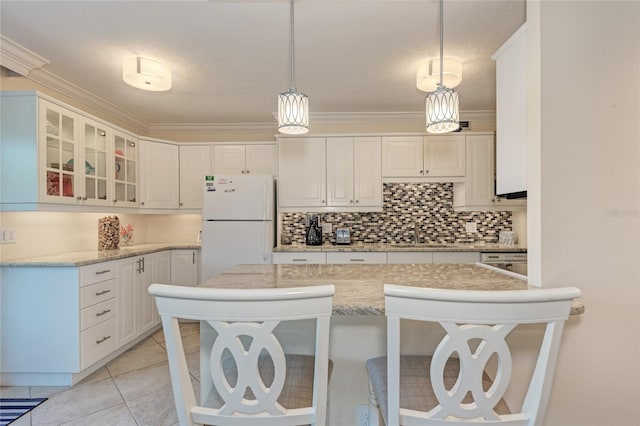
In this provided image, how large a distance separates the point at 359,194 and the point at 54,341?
2.92 meters

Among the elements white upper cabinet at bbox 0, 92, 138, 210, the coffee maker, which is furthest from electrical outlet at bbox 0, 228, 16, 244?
the coffee maker

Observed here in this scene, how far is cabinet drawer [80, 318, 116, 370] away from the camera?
2.29m

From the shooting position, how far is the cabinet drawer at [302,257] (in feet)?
11.1

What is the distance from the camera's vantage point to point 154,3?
1856 millimetres

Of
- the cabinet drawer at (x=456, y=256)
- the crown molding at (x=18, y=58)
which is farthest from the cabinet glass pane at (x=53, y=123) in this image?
the cabinet drawer at (x=456, y=256)

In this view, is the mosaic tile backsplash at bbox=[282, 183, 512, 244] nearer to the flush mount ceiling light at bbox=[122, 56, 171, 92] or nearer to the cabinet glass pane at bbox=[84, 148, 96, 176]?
the flush mount ceiling light at bbox=[122, 56, 171, 92]

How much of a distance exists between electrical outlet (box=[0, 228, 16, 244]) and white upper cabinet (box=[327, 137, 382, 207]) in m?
2.73

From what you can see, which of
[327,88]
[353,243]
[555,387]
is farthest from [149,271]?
[555,387]

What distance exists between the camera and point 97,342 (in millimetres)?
2430

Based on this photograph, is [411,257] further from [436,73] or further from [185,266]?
[185,266]

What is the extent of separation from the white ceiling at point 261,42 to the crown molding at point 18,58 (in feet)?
0.19

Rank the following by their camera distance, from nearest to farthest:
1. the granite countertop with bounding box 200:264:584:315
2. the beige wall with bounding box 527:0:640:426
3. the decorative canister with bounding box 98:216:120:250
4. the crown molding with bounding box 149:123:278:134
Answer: the granite countertop with bounding box 200:264:584:315 → the beige wall with bounding box 527:0:640:426 → the decorative canister with bounding box 98:216:120:250 → the crown molding with bounding box 149:123:278:134

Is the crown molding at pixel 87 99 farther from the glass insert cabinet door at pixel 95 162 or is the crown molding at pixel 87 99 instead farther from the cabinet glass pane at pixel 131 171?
the cabinet glass pane at pixel 131 171

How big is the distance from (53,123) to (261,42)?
172 cm
